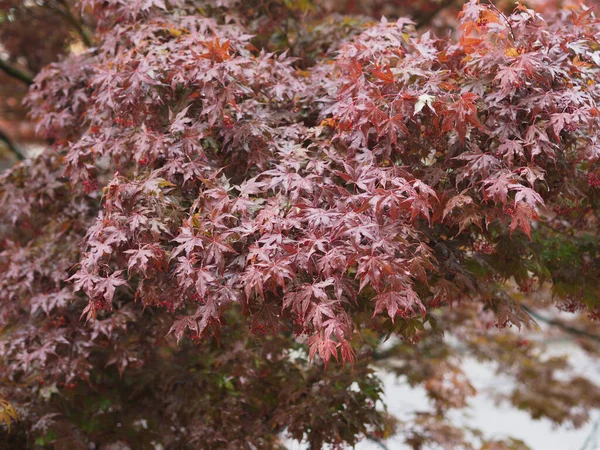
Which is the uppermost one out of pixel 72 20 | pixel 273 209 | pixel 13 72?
pixel 72 20

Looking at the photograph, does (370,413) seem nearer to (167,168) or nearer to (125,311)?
(125,311)

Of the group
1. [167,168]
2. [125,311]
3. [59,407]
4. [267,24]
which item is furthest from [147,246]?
[267,24]

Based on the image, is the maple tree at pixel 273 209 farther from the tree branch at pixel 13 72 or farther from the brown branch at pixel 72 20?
the tree branch at pixel 13 72

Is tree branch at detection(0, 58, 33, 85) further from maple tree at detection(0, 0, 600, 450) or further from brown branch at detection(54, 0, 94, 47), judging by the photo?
maple tree at detection(0, 0, 600, 450)

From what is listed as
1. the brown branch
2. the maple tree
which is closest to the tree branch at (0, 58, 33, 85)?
the brown branch

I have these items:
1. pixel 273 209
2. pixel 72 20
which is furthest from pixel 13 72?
pixel 273 209

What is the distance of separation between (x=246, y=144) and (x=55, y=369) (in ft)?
6.56

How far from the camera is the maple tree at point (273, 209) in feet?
10.2

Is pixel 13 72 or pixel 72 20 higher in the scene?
pixel 72 20

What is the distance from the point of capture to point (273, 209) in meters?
3.18

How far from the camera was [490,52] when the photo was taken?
336cm

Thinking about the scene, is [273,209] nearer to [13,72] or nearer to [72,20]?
[72,20]

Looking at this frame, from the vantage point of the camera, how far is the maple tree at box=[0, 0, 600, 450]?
3098 mm

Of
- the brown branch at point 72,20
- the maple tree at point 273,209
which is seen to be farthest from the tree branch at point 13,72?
the maple tree at point 273,209
